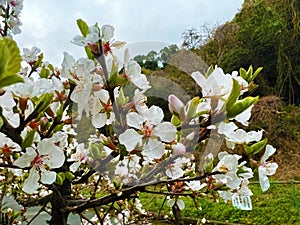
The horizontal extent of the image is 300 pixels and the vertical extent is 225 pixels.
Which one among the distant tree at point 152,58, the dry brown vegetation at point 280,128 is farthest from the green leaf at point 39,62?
the dry brown vegetation at point 280,128

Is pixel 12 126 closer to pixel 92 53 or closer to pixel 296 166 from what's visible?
pixel 92 53

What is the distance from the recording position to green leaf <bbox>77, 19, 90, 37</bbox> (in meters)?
0.42

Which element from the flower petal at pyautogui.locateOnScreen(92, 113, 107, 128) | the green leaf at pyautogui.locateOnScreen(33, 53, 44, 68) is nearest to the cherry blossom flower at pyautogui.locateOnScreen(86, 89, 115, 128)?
the flower petal at pyautogui.locateOnScreen(92, 113, 107, 128)

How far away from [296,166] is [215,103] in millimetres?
4989

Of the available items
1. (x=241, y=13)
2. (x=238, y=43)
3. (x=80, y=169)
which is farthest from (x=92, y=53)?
(x=241, y=13)

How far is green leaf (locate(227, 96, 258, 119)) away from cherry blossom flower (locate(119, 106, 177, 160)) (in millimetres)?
61

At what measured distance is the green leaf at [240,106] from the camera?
1.31 feet

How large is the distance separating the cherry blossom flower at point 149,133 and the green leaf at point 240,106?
0.06 meters

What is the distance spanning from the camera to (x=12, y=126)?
1.26ft

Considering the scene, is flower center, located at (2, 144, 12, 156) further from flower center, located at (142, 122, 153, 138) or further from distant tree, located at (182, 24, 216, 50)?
distant tree, located at (182, 24, 216, 50)

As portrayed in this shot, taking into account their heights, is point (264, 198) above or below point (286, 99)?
below

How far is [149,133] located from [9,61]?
0.73ft

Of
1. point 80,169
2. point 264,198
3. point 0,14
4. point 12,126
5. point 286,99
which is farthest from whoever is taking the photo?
point 286,99

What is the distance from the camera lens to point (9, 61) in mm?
213
